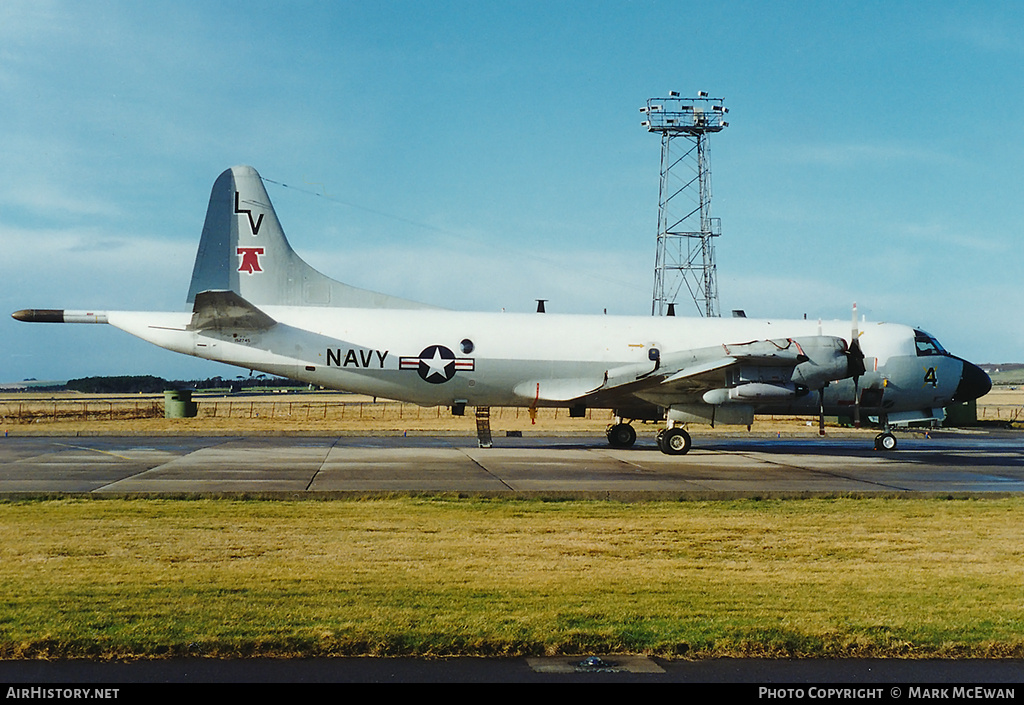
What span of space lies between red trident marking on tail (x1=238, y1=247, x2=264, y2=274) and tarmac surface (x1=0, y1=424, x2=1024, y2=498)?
5.59m

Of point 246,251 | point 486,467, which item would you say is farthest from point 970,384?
point 246,251

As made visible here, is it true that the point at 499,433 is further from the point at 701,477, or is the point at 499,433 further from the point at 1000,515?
the point at 1000,515

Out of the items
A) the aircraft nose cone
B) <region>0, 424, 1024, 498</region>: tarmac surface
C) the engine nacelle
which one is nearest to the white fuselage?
the aircraft nose cone

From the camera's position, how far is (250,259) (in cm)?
2652

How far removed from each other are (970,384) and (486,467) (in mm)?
18554

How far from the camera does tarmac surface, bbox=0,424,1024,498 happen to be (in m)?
17.5

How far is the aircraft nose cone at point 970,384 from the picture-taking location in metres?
29.6

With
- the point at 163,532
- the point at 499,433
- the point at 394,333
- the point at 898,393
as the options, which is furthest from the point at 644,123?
the point at 163,532

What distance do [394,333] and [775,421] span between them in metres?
32.3

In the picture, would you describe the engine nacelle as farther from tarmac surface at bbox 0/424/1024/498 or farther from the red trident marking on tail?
the red trident marking on tail

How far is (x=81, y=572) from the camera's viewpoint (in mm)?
9719

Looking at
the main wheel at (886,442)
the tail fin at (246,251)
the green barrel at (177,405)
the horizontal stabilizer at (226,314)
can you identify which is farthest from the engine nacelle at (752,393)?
the green barrel at (177,405)

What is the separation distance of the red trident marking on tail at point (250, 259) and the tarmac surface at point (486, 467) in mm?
5594
